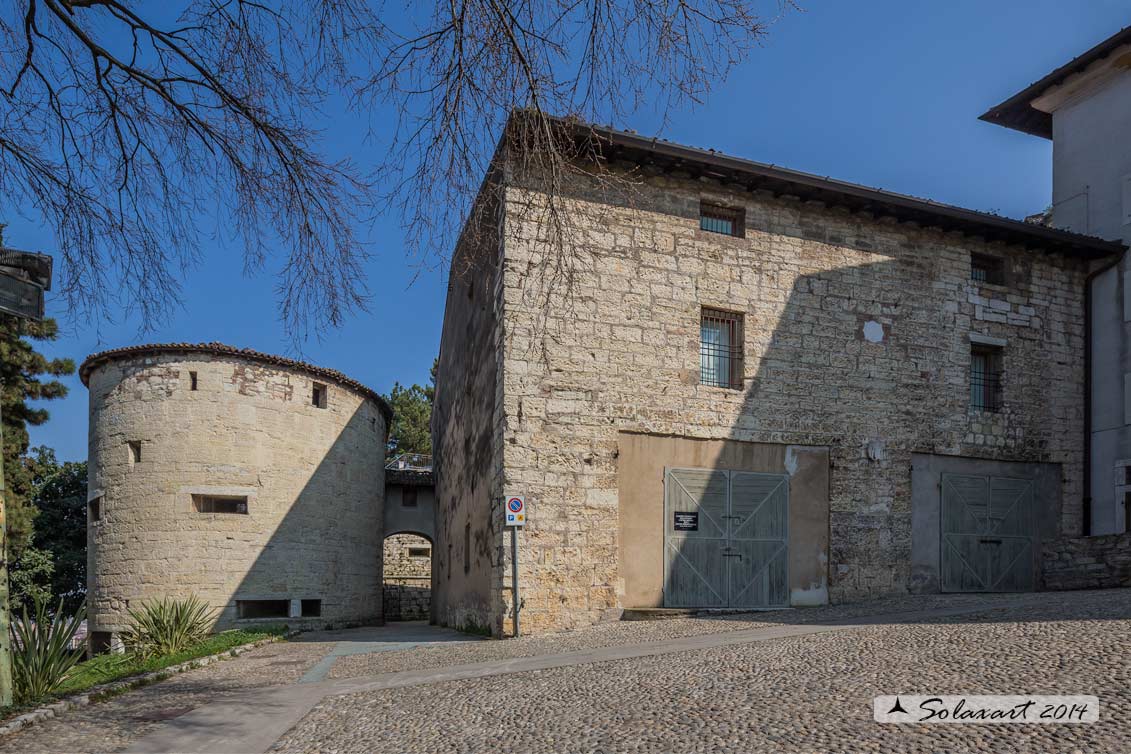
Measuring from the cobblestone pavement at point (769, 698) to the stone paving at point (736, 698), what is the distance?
1cm

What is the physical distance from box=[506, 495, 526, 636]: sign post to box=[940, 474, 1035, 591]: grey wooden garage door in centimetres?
680

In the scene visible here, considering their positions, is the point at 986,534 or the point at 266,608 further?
the point at 266,608

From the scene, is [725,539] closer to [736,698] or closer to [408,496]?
[736,698]

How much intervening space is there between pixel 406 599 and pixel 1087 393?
63.5 ft

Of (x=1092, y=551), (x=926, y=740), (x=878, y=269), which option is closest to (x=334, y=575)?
(x=878, y=269)

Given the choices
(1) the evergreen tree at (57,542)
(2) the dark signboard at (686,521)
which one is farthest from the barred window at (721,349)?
(1) the evergreen tree at (57,542)

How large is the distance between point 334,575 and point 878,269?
12689mm

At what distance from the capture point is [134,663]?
1075 centimetres

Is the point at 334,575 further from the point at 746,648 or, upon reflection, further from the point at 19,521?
the point at 746,648

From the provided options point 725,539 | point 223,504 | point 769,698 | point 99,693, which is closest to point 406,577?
point 223,504

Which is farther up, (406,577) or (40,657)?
(40,657)

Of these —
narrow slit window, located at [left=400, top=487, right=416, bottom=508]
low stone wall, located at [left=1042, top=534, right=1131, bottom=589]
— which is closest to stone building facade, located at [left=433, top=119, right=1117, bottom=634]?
low stone wall, located at [left=1042, top=534, right=1131, bottom=589]

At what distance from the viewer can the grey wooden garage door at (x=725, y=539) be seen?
475 inches

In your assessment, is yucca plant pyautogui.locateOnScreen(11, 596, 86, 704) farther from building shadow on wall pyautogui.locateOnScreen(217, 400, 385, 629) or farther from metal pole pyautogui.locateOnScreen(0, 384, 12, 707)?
building shadow on wall pyautogui.locateOnScreen(217, 400, 385, 629)
